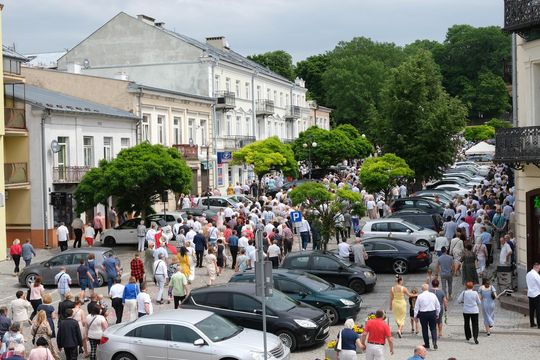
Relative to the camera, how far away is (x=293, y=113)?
7988 centimetres

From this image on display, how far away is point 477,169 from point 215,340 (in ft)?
192

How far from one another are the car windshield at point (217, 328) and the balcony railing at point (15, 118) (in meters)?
23.0

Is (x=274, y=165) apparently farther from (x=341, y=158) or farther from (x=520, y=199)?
(x=520, y=199)

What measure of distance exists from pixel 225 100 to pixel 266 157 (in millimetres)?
7452

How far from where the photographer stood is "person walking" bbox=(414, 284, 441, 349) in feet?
57.6

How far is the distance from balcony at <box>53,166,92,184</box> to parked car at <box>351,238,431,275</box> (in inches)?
674

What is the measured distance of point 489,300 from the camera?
61.7ft

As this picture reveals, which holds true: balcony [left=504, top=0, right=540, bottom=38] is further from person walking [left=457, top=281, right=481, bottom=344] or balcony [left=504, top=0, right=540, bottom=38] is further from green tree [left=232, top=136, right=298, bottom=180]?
green tree [left=232, top=136, right=298, bottom=180]

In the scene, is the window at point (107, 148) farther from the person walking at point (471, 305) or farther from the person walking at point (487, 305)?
the person walking at point (471, 305)

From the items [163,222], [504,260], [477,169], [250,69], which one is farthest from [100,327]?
[477,169]

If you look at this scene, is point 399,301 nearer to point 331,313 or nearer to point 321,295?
point 331,313

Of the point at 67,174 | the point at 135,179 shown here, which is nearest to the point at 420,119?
the point at 135,179

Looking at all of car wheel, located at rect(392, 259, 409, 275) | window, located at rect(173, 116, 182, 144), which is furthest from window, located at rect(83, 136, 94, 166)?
car wheel, located at rect(392, 259, 409, 275)

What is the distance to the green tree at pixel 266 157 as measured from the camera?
179 feet
